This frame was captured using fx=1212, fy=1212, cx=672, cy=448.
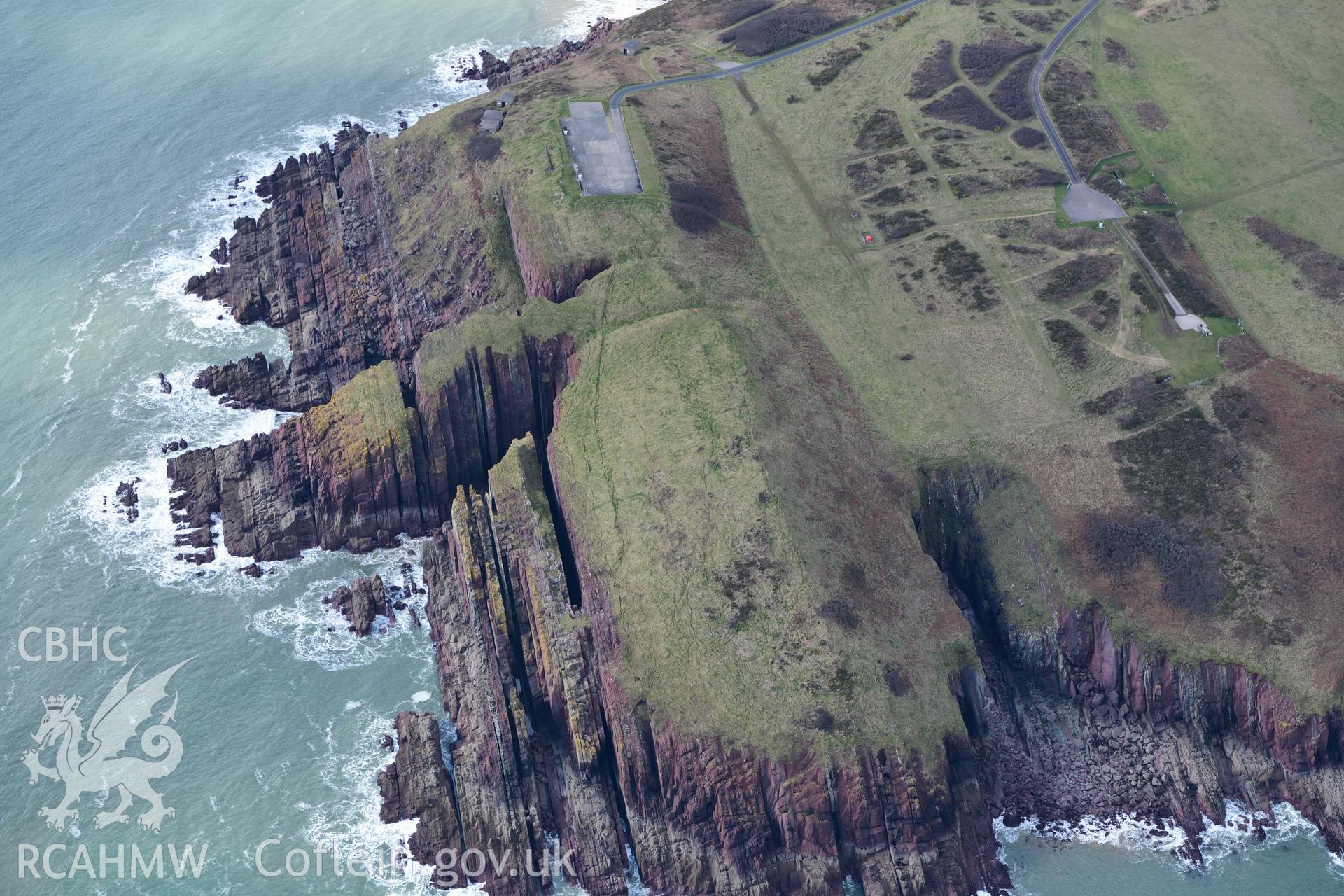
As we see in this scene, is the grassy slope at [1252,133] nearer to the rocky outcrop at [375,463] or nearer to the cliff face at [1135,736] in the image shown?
the cliff face at [1135,736]

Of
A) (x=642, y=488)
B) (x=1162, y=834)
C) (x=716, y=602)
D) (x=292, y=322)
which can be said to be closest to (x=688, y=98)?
(x=292, y=322)

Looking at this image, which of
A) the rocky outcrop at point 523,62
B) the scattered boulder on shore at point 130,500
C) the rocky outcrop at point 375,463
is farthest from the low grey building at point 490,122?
the scattered boulder on shore at point 130,500

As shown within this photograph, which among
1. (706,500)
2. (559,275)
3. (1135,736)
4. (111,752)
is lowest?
(1135,736)

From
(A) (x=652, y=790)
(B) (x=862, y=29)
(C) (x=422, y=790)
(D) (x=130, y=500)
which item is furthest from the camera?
(B) (x=862, y=29)

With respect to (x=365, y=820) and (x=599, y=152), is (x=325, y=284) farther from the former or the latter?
(x=365, y=820)

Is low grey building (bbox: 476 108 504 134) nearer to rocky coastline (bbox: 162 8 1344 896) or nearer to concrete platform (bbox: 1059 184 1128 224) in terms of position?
rocky coastline (bbox: 162 8 1344 896)

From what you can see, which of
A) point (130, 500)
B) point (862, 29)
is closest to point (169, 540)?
point (130, 500)

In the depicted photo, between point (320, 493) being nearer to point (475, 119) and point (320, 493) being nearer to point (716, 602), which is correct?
point (716, 602)

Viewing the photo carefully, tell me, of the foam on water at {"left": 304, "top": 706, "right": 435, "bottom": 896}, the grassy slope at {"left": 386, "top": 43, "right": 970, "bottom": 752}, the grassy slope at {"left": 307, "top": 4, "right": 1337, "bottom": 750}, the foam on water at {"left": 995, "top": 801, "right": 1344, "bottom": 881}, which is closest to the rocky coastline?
the foam on water at {"left": 995, "top": 801, "right": 1344, "bottom": 881}
